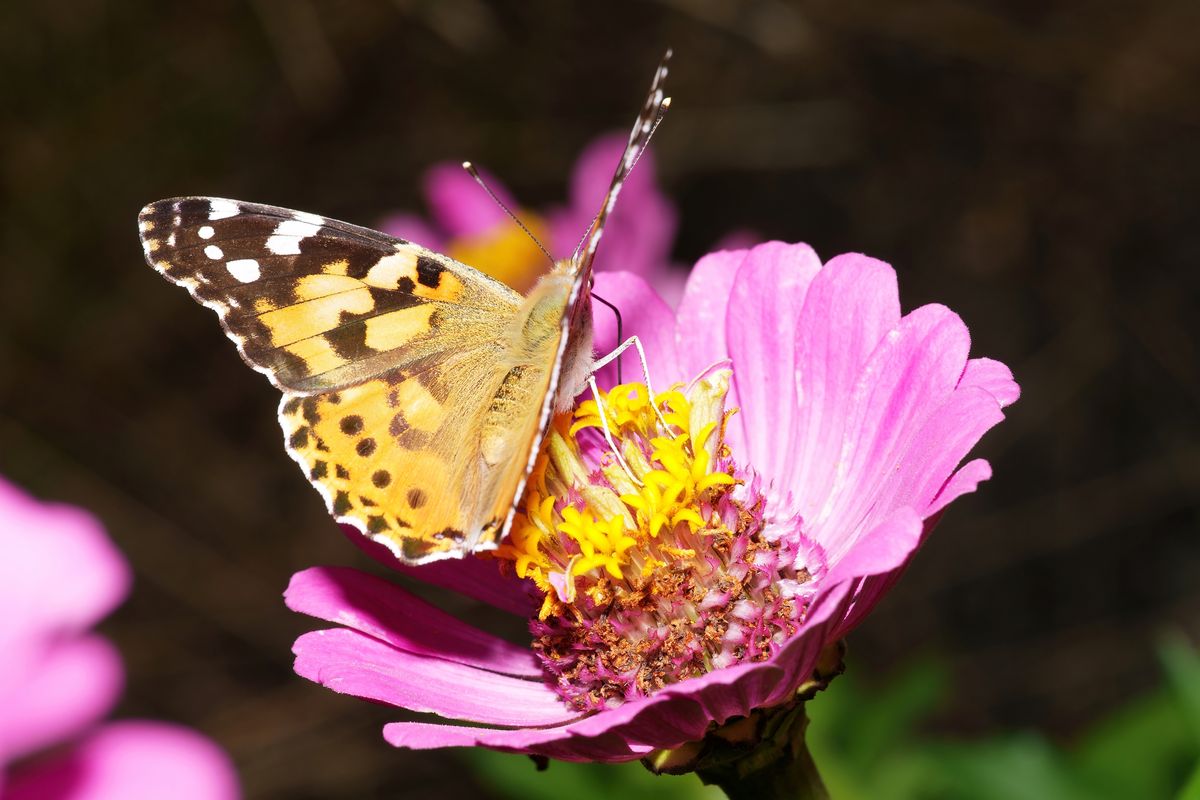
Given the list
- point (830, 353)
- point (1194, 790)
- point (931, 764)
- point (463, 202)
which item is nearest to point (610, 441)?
point (830, 353)

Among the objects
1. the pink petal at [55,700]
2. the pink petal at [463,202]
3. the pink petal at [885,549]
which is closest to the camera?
the pink petal at [55,700]

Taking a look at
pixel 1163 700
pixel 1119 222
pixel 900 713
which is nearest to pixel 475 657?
pixel 900 713

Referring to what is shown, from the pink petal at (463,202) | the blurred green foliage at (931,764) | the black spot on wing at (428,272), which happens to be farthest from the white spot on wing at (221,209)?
the pink petal at (463,202)

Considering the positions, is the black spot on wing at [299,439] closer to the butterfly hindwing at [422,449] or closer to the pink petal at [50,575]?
the butterfly hindwing at [422,449]

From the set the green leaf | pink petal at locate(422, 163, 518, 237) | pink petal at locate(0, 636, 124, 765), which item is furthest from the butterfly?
pink petal at locate(422, 163, 518, 237)

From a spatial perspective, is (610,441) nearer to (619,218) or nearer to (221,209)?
(221,209)

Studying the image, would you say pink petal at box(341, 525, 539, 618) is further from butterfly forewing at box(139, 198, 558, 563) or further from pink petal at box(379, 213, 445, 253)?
pink petal at box(379, 213, 445, 253)

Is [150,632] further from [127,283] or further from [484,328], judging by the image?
[484,328]
